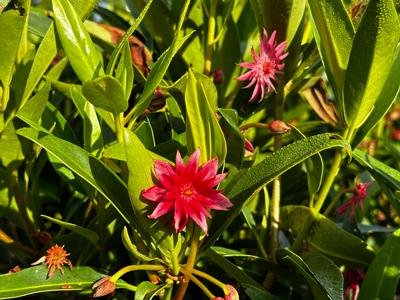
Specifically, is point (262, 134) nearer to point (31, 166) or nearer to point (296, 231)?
point (296, 231)

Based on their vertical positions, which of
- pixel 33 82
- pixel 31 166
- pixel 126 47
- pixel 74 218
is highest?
pixel 126 47

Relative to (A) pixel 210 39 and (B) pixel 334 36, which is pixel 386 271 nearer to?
(B) pixel 334 36

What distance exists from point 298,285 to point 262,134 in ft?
1.13

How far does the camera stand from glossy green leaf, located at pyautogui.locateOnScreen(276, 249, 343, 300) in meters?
0.96

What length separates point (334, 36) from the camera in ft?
3.42

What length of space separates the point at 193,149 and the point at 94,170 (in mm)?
147

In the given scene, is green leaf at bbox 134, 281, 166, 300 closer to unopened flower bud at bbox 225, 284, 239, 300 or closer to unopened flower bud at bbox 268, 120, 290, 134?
unopened flower bud at bbox 225, 284, 239, 300

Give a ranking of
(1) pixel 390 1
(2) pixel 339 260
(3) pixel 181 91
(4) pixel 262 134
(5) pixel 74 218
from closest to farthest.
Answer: (1) pixel 390 1
(3) pixel 181 91
(2) pixel 339 260
(5) pixel 74 218
(4) pixel 262 134

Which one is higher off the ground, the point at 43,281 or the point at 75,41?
the point at 75,41

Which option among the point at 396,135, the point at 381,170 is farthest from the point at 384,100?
the point at 396,135

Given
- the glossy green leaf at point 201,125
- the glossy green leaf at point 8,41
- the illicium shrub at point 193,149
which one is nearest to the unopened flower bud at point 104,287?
the illicium shrub at point 193,149

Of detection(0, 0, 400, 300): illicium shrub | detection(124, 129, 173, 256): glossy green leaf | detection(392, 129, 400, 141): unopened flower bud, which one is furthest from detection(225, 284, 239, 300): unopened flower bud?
detection(392, 129, 400, 141): unopened flower bud

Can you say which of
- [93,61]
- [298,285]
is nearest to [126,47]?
[93,61]

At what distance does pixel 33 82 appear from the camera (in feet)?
3.43
